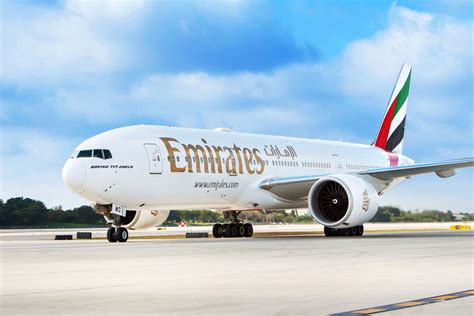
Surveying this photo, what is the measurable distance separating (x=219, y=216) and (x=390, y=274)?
30.5 metres

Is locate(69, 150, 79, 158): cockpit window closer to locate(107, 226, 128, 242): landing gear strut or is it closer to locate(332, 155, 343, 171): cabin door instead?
locate(107, 226, 128, 242): landing gear strut

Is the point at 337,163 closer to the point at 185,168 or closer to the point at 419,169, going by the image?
the point at 419,169

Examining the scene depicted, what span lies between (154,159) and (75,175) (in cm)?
248

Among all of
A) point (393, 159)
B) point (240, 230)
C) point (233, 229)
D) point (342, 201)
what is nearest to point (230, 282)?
point (342, 201)

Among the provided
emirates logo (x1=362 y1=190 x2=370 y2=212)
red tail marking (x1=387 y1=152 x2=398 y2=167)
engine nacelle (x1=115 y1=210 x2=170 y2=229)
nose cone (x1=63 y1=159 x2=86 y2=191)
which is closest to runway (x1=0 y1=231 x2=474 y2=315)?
nose cone (x1=63 y1=159 x2=86 y2=191)

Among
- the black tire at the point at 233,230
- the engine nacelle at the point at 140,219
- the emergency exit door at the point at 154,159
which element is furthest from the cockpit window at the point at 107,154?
the black tire at the point at 233,230

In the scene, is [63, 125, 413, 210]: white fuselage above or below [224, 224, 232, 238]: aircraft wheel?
above

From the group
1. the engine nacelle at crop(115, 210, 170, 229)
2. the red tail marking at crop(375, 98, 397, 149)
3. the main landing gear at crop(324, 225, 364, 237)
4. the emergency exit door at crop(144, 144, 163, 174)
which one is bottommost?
the main landing gear at crop(324, 225, 364, 237)

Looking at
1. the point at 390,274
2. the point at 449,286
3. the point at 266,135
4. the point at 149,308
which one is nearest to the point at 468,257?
the point at 390,274

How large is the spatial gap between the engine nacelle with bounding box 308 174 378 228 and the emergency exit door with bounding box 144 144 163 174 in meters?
4.98

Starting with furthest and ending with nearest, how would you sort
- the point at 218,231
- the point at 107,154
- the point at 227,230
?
the point at 227,230, the point at 218,231, the point at 107,154

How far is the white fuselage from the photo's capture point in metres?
22.1

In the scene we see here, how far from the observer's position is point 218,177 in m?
25.2

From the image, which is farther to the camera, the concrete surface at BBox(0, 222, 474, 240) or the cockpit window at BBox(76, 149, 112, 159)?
the concrete surface at BBox(0, 222, 474, 240)
